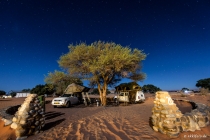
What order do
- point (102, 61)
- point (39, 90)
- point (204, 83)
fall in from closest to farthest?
1. point (102, 61)
2. point (39, 90)
3. point (204, 83)

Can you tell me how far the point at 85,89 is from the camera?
21.2 m

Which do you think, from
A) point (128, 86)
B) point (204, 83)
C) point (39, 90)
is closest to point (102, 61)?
point (128, 86)

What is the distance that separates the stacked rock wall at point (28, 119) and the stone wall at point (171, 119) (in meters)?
5.40

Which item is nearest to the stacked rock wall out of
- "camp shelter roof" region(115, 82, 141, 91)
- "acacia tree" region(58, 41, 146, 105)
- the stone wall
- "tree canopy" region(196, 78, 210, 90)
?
the stone wall

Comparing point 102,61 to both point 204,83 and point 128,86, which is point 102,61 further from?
point 204,83

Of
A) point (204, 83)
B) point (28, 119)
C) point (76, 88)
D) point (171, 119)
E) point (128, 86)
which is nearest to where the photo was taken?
point (171, 119)

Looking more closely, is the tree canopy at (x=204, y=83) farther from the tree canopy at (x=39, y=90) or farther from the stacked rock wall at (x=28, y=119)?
the stacked rock wall at (x=28, y=119)

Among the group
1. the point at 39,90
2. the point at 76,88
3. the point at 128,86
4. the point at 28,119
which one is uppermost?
the point at 128,86

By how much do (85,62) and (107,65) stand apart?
3017 millimetres

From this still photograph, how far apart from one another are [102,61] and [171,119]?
11195 mm

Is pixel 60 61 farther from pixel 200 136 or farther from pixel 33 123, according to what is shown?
pixel 200 136

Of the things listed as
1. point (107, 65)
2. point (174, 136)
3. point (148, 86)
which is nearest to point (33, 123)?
point (174, 136)

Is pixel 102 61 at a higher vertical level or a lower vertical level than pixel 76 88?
higher

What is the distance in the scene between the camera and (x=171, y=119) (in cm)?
513
